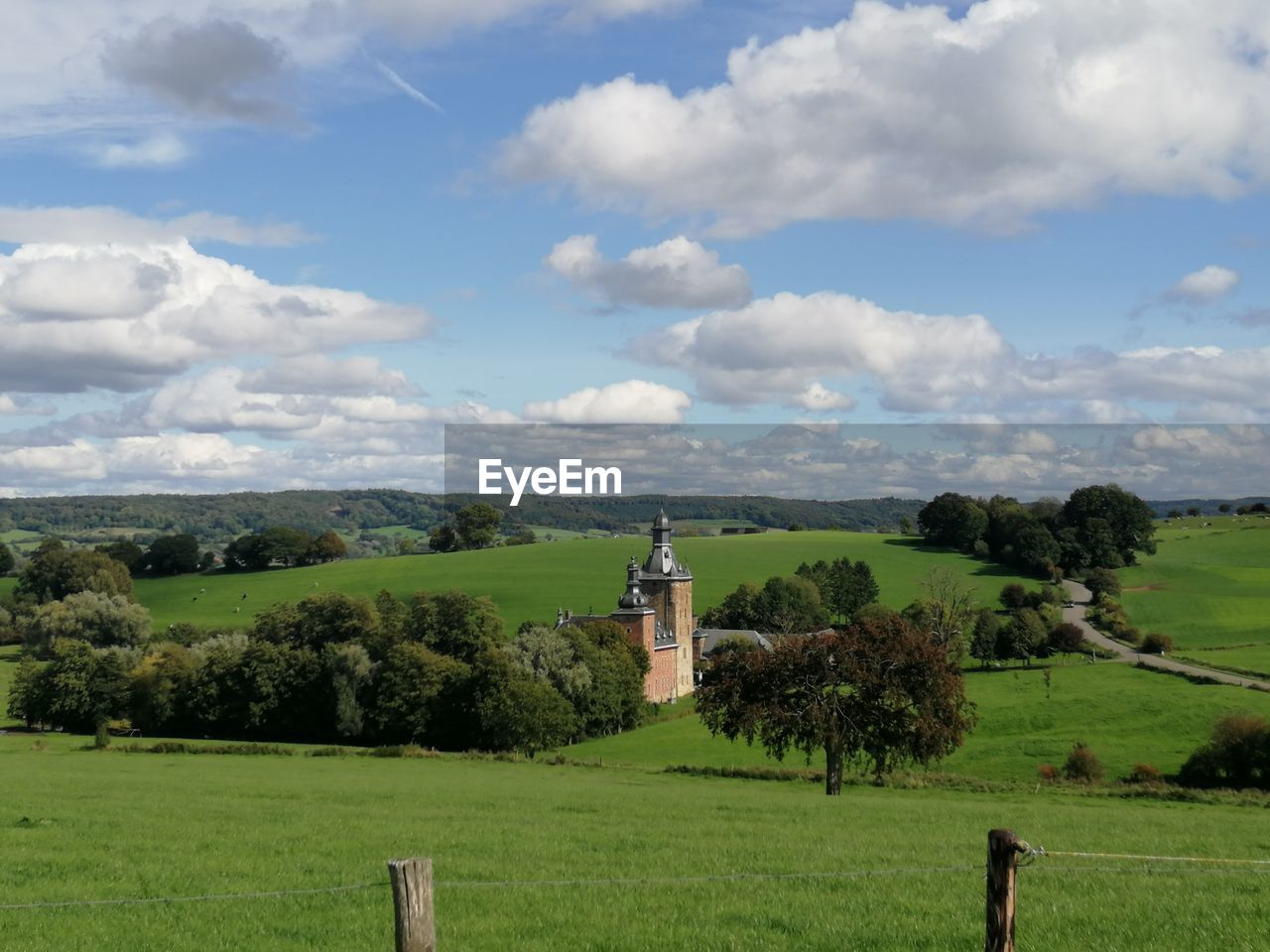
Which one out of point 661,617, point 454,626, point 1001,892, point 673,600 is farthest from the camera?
point 661,617

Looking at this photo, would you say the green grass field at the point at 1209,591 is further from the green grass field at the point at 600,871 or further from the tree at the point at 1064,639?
the green grass field at the point at 600,871

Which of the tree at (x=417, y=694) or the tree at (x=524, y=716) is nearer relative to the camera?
the tree at (x=524, y=716)

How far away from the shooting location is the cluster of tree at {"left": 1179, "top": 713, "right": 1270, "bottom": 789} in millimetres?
48281

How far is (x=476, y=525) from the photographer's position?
183 metres

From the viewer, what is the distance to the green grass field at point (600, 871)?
12.1m

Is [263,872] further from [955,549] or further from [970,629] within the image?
[955,549]

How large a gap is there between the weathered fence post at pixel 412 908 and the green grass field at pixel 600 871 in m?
3.52

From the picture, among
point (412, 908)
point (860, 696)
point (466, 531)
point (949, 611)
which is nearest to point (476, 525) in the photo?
point (466, 531)

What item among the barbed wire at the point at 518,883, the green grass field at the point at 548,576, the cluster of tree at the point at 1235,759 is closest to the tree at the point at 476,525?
the green grass field at the point at 548,576

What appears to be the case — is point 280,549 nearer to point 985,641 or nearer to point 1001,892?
point 985,641

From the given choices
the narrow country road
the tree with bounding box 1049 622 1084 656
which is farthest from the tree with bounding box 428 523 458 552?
the tree with bounding box 1049 622 1084 656

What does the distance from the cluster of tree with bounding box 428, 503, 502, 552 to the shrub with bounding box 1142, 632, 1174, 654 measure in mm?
110114

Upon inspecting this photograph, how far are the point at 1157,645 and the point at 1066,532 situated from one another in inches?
1753

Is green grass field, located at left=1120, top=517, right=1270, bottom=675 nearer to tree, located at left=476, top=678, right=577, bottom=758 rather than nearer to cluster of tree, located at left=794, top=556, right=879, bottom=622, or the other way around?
cluster of tree, located at left=794, top=556, right=879, bottom=622
